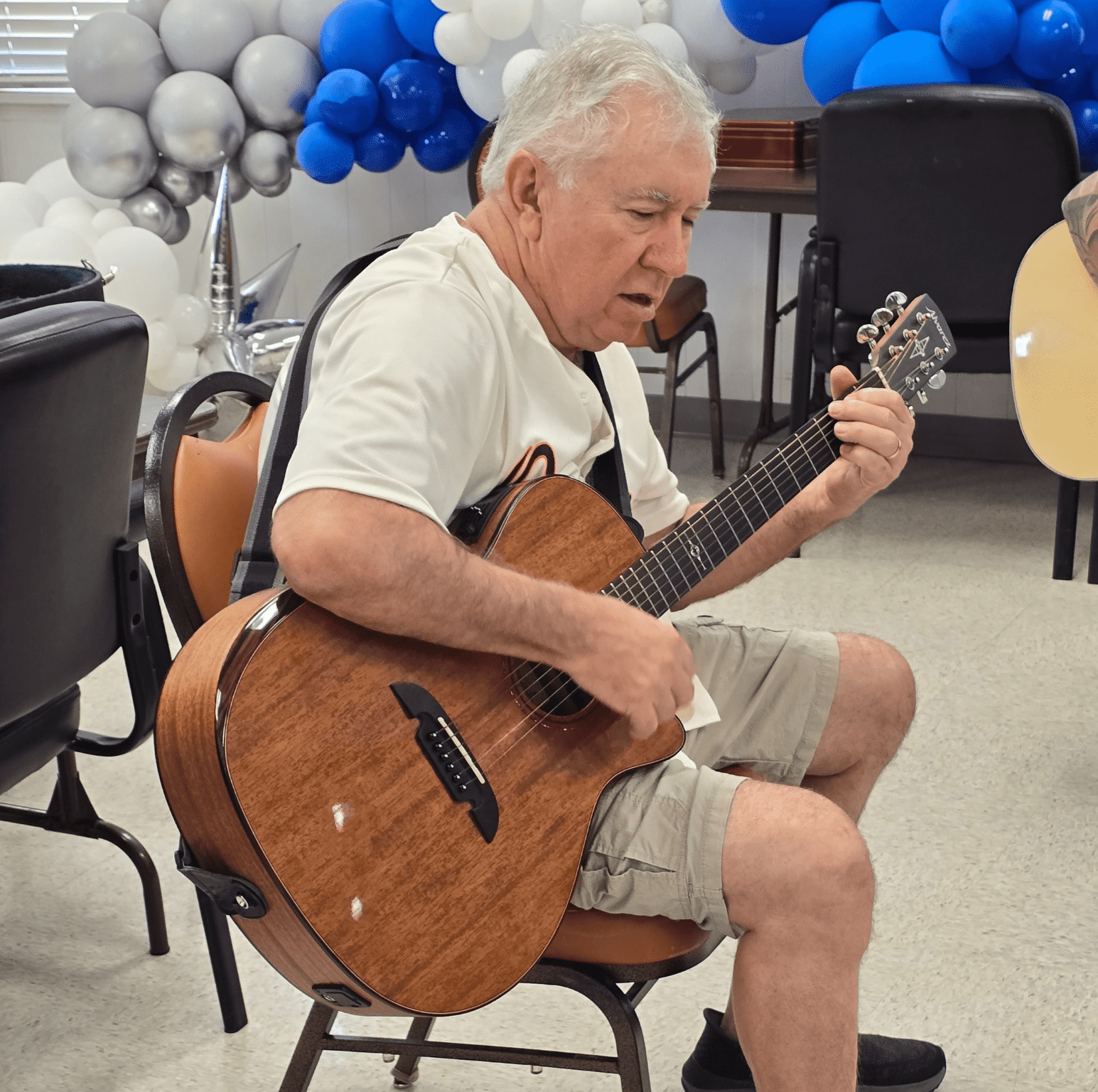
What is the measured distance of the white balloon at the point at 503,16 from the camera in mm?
3395

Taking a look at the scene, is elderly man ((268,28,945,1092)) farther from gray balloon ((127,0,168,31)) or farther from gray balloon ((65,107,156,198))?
gray balloon ((127,0,168,31))

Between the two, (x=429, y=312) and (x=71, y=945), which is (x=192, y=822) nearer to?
(x=429, y=312)

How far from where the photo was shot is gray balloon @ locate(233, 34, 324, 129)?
3785 mm

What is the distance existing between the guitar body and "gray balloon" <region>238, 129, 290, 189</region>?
119 inches

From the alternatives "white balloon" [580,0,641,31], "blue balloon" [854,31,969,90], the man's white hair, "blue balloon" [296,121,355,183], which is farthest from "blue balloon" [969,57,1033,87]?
the man's white hair

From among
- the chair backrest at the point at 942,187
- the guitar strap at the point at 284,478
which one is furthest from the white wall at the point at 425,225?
the guitar strap at the point at 284,478

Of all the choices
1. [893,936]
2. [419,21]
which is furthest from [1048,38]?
[893,936]

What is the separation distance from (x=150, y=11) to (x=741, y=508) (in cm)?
321

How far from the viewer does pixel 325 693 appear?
1.09m

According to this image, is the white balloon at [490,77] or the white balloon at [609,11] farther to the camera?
the white balloon at [490,77]

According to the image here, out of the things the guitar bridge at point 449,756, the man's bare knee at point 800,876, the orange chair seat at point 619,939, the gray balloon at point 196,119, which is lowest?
the orange chair seat at point 619,939

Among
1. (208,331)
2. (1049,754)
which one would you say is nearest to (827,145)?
(1049,754)

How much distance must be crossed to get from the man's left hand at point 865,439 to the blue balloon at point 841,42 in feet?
6.85

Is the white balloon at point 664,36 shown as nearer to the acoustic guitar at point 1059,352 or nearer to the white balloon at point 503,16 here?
the white balloon at point 503,16
